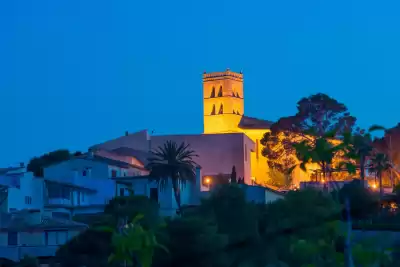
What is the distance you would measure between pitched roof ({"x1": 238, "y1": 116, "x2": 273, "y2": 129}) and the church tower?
88 cm

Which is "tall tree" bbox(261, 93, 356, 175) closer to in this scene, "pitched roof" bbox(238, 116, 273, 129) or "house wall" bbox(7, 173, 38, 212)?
"pitched roof" bbox(238, 116, 273, 129)

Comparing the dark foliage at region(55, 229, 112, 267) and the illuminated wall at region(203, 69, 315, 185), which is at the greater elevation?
the illuminated wall at region(203, 69, 315, 185)

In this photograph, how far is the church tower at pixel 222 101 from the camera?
9131 centimetres

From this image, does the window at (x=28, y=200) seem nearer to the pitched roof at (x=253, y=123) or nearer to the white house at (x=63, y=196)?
the white house at (x=63, y=196)

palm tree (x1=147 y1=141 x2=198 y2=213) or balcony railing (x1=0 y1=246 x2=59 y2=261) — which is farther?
palm tree (x1=147 y1=141 x2=198 y2=213)

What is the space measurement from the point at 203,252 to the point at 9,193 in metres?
24.8

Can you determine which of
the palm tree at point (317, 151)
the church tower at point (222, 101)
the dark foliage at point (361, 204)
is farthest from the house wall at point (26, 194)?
the church tower at point (222, 101)

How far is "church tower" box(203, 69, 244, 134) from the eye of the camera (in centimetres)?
9131

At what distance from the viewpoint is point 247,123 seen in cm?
8838

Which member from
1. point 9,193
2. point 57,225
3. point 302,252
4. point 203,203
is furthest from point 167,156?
point 302,252

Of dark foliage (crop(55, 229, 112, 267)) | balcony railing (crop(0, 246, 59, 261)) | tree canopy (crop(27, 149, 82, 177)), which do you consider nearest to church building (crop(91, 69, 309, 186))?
tree canopy (crop(27, 149, 82, 177))

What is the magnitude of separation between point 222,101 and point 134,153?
917 inches

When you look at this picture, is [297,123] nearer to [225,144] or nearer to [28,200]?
[225,144]

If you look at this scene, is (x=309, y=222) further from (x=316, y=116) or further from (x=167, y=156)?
(x=316, y=116)
